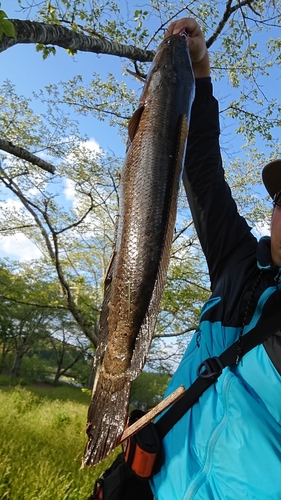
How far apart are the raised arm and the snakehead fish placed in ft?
1.49

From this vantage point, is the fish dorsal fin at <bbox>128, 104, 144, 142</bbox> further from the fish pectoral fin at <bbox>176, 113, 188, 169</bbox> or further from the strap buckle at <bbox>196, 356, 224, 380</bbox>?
the strap buckle at <bbox>196, 356, 224, 380</bbox>

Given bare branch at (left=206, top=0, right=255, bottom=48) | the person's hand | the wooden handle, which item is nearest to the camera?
the wooden handle

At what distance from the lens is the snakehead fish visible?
53.8 inches

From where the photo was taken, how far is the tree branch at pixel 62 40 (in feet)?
9.94

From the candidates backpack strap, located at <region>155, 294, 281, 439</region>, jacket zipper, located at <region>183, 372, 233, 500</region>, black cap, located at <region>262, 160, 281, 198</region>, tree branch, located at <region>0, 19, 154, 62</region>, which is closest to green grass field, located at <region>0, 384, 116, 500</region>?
backpack strap, located at <region>155, 294, 281, 439</region>

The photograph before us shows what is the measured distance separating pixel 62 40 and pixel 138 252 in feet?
10.00

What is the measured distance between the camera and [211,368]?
151 centimetres

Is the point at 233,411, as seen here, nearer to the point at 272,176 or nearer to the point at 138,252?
the point at 138,252

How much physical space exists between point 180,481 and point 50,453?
747 centimetres

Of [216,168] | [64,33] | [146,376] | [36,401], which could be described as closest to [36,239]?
[36,401]

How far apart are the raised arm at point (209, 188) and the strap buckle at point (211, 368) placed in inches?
29.2

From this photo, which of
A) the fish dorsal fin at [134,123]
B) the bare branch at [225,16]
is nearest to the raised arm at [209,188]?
the fish dorsal fin at [134,123]

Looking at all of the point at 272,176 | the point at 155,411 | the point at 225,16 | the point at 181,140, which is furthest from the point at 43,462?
the point at 225,16

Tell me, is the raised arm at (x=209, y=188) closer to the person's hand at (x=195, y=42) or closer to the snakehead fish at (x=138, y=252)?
the person's hand at (x=195, y=42)
